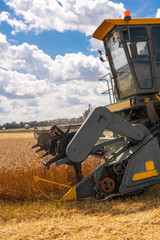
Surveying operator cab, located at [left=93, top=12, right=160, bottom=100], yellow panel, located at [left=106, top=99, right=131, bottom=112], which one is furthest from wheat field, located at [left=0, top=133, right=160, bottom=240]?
operator cab, located at [left=93, top=12, right=160, bottom=100]

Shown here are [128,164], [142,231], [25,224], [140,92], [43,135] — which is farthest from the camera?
[43,135]

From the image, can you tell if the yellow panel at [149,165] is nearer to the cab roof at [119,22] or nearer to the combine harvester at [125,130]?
the combine harvester at [125,130]

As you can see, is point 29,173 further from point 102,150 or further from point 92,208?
point 102,150

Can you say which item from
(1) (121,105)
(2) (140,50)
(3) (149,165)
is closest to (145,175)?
(3) (149,165)

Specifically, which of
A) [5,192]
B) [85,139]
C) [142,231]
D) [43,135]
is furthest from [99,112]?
[43,135]

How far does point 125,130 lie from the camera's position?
3.24 metres

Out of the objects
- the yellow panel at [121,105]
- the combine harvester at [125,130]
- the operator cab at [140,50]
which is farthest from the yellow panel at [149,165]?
the operator cab at [140,50]

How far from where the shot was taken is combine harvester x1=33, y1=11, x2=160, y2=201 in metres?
3.08

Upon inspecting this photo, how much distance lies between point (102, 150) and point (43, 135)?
1.45 metres

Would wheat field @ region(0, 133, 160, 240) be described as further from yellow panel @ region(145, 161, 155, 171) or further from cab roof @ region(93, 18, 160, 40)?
cab roof @ region(93, 18, 160, 40)

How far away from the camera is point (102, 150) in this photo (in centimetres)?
470

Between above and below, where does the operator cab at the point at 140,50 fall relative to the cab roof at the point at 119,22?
below

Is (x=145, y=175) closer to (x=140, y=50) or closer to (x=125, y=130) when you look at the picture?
(x=125, y=130)

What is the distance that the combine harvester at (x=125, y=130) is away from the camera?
10.1 feet
